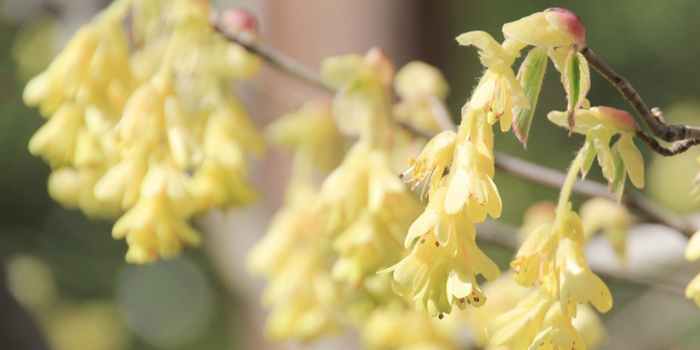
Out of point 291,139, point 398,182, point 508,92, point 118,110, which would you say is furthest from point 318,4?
point 508,92

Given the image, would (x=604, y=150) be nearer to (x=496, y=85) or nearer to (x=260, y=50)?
(x=496, y=85)

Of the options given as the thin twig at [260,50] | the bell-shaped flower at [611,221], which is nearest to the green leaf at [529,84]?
the thin twig at [260,50]

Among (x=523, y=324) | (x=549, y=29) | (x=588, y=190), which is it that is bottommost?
(x=588, y=190)

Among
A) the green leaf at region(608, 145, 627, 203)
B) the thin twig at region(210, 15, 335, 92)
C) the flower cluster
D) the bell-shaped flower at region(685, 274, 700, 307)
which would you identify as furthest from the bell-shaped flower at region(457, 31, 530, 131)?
the thin twig at region(210, 15, 335, 92)

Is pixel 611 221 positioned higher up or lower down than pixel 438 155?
lower down

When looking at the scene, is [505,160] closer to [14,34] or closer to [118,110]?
[118,110]

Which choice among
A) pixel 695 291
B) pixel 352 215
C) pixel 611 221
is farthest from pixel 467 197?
pixel 611 221
